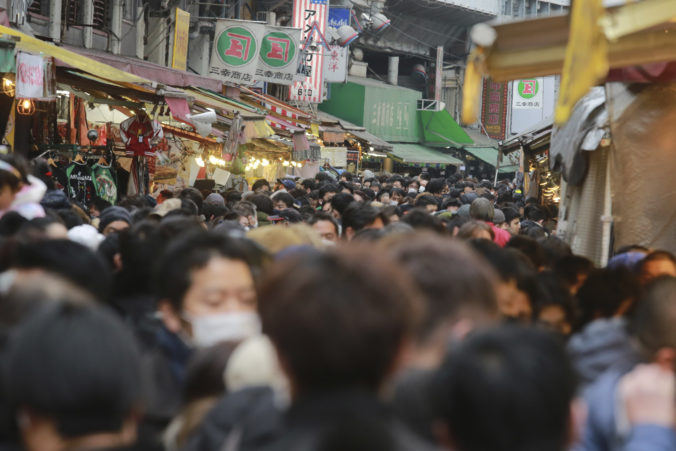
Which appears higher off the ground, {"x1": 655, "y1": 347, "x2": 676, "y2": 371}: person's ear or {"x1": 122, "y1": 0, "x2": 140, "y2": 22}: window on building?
{"x1": 122, "y1": 0, "x2": 140, "y2": 22}: window on building

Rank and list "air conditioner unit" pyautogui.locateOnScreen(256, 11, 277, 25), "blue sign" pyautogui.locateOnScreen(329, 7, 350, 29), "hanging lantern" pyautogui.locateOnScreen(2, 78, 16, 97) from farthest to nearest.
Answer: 1. "blue sign" pyautogui.locateOnScreen(329, 7, 350, 29)
2. "air conditioner unit" pyautogui.locateOnScreen(256, 11, 277, 25)
3. "hanging lantern" pyautogui.locateOnScreen(2, 78, 16, 97)

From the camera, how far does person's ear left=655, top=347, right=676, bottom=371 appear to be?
110 inches

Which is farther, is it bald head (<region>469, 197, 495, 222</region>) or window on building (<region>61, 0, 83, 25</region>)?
window on building (<region>61, 0, 83, 25</region>)

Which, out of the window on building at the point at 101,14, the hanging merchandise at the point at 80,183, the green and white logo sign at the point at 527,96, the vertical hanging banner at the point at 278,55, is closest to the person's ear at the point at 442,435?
the hanging merchandise at the point at 80,183

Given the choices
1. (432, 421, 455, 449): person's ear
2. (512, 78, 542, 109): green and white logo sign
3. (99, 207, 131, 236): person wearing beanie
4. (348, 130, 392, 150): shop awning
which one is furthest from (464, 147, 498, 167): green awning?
(432, 421, 455, 449): person's ear

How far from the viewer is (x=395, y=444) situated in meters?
1.86

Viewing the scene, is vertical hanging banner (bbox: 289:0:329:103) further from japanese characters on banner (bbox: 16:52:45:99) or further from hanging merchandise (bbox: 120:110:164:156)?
japanese characters on banner (bbox: 16:52:45:99)

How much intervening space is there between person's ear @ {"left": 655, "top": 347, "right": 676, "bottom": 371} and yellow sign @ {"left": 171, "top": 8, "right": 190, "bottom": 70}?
61.4 ft

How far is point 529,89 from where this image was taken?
40.7 m

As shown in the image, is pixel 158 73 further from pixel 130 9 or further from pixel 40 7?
pixel 130 9

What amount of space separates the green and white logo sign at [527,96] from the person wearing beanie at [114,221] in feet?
113

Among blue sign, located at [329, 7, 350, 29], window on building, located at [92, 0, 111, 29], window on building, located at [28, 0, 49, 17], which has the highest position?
blue sign, located at [329, 7, 350, 29]

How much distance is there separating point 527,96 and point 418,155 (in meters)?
8.17

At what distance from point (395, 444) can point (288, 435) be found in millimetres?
226
